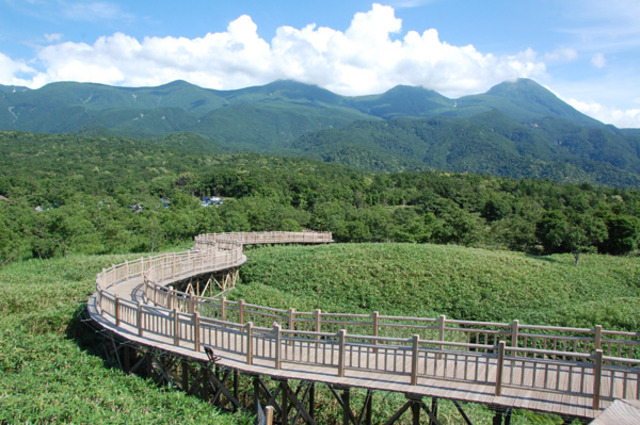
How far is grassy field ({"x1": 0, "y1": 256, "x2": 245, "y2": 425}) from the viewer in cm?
866

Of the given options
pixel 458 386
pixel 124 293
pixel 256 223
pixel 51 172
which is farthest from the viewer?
pixel 51 172

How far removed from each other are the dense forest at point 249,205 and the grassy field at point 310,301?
6.73 meters

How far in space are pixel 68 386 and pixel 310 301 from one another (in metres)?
16.1

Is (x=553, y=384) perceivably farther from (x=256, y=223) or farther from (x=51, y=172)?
(x=51, y=172)

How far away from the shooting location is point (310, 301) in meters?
25.3

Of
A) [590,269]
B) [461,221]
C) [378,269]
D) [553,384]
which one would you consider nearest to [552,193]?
[461,221]

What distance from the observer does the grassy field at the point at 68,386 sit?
28.4 ft

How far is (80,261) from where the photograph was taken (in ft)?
108

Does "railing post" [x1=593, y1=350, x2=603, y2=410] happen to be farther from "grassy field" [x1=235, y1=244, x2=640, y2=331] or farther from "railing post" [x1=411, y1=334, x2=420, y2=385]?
"grassy field" [x1=235, y1=244, x2=640, y2=331]

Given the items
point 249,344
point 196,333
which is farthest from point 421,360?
point 196,333

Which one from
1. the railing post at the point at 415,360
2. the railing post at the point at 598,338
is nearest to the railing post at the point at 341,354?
the railing post at the point at 415,360

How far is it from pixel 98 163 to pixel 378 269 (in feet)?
411

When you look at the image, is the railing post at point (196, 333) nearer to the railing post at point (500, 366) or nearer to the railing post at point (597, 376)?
the railing post at point (500, 366)

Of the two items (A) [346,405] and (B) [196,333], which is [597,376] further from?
(B) [196,333]
